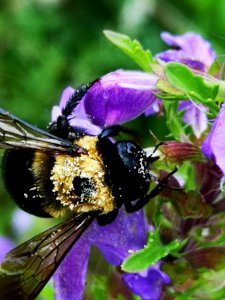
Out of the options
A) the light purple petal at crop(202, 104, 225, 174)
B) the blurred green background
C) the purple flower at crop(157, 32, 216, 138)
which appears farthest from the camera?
the blurred green background

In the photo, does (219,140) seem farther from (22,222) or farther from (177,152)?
(22,222)

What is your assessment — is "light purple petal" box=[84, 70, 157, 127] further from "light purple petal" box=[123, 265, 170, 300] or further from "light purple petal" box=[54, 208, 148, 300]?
"light purple petal" box=[123, 265, 170, 300]

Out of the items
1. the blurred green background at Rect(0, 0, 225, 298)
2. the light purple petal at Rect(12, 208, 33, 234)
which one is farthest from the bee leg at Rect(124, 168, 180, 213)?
the blurred green background at Rect(0, 0, 225, 298)

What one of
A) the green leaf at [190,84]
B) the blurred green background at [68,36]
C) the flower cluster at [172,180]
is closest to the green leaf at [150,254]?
the flower cluster at [172,180]

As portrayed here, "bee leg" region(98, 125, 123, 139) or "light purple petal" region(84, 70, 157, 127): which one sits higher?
"light purple petal" region(84, 70, 157, 127)

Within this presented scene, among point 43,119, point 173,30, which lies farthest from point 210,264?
point 173,30

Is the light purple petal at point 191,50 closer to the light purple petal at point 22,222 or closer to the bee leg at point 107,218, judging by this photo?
the bee leg at point 107,218
